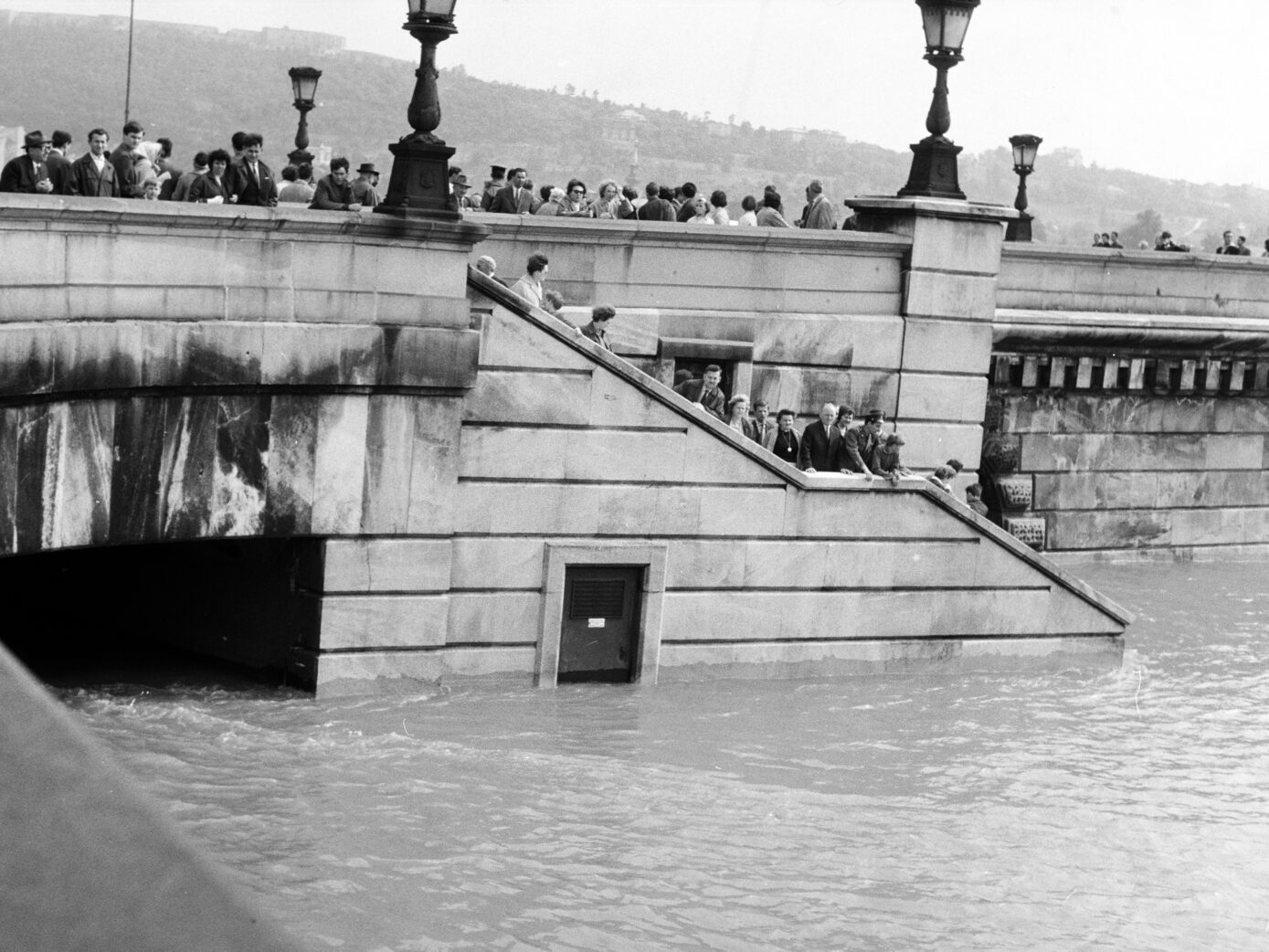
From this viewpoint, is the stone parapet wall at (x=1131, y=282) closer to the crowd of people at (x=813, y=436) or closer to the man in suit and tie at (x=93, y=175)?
the crowd of people at (x=813, y=436)

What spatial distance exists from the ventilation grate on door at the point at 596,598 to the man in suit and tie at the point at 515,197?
535cm

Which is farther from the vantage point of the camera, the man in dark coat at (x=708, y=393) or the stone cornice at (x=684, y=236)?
the stone cornice at (x=684, y=236)

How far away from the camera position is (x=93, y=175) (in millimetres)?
14484

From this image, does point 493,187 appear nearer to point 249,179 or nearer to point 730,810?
point 249,179

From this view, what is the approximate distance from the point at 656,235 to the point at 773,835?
25.2 feet

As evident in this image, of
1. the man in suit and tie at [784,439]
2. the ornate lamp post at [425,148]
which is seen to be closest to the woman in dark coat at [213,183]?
the ornate lamp post at [425,148]

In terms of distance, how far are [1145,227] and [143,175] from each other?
243 ft

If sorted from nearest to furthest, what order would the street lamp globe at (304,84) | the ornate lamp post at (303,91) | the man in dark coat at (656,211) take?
1. the man in dark coat at (656,211)
2. the ornate lamp post at (303,91)
3. the street lamp globe at (304,84)

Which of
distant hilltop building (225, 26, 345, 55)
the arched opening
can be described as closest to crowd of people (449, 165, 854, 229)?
the arched opening

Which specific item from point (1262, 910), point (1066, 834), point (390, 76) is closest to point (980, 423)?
point (1066, 834)

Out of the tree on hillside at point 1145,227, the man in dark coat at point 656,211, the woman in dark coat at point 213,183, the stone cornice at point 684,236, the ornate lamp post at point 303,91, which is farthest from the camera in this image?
the tree on hillside at point 1145,227

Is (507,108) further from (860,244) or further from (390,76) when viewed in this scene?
(860,244)

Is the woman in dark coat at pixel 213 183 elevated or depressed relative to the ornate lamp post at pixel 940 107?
depressed

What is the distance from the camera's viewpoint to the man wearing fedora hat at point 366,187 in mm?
18892
